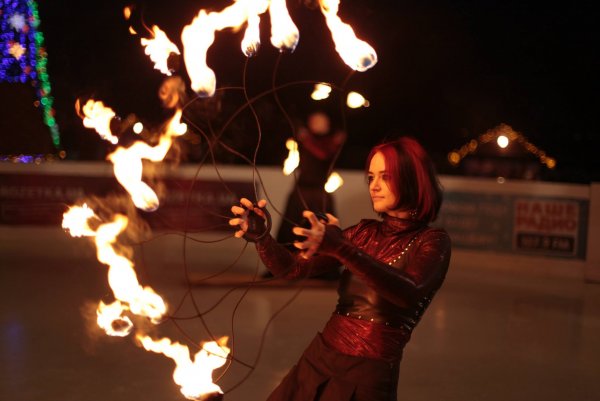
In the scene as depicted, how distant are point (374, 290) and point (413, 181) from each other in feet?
1.32

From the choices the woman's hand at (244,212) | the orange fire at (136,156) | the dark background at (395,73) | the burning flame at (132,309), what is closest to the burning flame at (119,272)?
the burning flame at (132,309)

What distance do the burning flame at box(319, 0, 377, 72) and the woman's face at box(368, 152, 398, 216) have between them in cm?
32

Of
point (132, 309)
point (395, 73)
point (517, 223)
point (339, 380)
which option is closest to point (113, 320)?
A: point (132, 309)

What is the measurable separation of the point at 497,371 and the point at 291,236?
3.52m

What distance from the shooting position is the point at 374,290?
204cm

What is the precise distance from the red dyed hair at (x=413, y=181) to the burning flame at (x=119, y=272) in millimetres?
1037

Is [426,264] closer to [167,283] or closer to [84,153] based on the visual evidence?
[167,283]

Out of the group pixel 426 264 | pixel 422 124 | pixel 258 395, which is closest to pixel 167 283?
pixel 258 395

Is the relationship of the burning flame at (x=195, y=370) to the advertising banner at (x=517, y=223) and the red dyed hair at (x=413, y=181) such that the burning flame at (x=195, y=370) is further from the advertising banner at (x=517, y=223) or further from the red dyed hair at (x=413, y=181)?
the advertising banner at (x=517, y=223)

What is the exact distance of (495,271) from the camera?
30.4 ft

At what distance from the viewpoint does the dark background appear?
1324 centimetres

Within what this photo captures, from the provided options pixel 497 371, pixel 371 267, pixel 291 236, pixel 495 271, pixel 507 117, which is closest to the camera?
pixel 371 267

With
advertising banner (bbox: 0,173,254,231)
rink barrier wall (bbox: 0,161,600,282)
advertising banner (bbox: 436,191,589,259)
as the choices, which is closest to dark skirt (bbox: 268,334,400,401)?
rink barrier wall (bbox: 0,161,600,282)

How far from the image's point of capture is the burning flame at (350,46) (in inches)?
91.4
